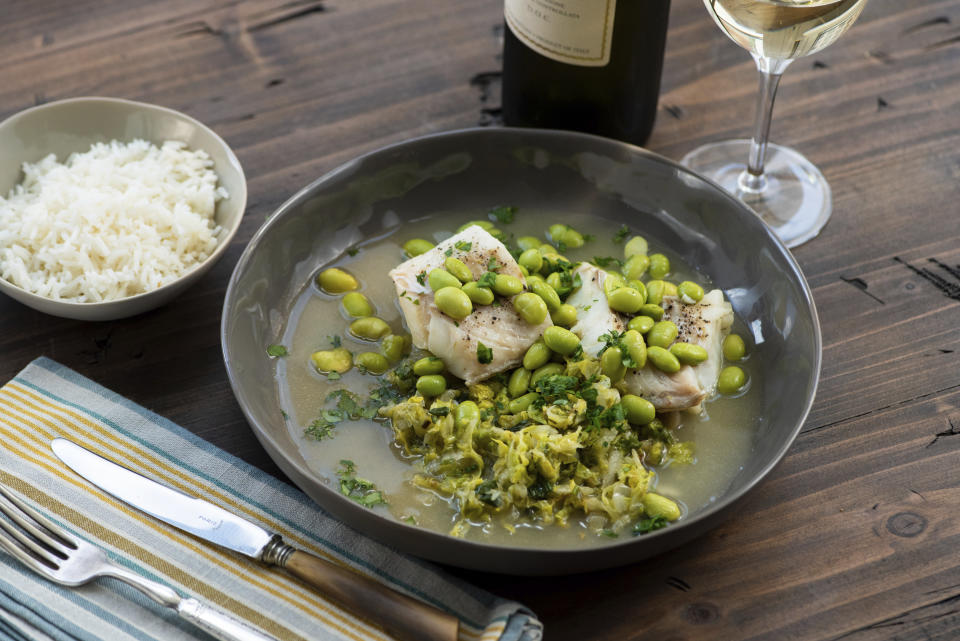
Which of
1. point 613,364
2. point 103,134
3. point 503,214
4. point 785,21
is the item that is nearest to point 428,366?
point 613,364

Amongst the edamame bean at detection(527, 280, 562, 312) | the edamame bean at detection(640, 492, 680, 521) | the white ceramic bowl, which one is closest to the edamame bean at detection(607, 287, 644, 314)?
the edamame bean at detection(527, 280, 562, 312)

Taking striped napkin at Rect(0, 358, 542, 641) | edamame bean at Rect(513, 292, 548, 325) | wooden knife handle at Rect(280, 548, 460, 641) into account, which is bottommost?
striped napkin at Rect(0, 358, 542, 641)

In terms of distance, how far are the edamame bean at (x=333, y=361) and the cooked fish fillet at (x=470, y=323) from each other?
155 millimetres

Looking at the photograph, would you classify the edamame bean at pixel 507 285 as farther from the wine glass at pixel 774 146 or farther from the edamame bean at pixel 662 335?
the wine glass at pixel 774 146

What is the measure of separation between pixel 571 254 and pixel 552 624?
0.96 meters

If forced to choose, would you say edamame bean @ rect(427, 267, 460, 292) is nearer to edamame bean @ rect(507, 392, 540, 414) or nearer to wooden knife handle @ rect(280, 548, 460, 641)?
edamame bean @ rect(507, 392, 540, 414)

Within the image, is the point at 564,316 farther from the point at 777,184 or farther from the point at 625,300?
the point at 777,184

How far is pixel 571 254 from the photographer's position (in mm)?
2475

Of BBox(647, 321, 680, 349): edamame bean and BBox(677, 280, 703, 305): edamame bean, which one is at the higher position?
BBox(647, 321, 680, 349): edamame bean

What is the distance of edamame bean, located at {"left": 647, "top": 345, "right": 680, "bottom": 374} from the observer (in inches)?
81.0

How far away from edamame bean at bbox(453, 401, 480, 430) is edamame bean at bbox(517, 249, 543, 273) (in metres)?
0.43

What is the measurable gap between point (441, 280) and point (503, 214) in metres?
0.48

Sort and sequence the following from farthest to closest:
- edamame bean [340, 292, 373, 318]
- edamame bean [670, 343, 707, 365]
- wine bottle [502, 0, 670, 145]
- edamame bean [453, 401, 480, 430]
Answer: wine bottle [502, 0, 670, 145] < edamame bean [340, 292, 373, 318] < edamame bean [670, 343, 707, 365] < edamame bean [453, 401, 480, 430]

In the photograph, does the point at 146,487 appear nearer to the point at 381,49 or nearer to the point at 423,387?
the point at 423,387
